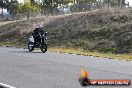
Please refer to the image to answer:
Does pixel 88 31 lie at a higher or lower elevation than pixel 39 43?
higher

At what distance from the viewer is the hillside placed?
33688 mm

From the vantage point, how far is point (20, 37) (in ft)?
149

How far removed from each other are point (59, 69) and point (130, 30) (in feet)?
69.8

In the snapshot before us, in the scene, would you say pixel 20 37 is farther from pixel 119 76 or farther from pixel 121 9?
pixel 119 76

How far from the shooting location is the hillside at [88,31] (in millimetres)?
33688

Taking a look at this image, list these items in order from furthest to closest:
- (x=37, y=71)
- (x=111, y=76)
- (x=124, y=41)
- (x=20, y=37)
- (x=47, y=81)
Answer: (x=20, y=37) → (x=124, y=41) → (x=37, y=71) → (x=111, y=76) → (x=47, y=81)

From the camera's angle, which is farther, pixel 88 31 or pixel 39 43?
pixel 88 31

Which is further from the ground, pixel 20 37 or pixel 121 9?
pixel 121 9

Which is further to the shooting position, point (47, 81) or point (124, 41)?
point (124, 41)

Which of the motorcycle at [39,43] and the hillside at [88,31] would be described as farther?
the hillside at [88,31]

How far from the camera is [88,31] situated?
39.5m

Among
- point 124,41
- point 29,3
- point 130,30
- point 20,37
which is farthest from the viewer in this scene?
point 29,3

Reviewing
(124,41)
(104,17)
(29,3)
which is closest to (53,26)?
(104,17)

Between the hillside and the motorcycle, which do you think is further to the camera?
the hillside
